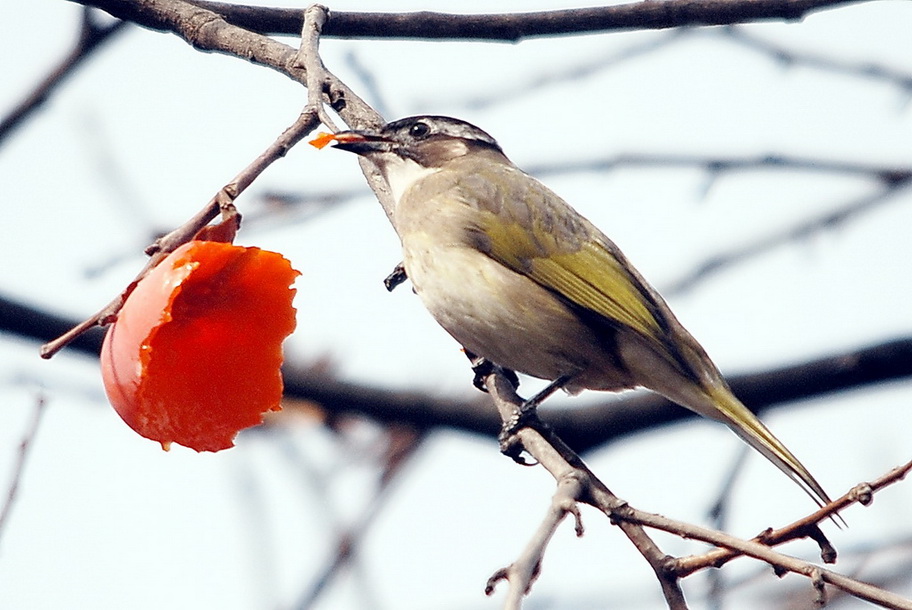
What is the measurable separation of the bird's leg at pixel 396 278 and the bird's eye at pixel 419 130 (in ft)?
2.64

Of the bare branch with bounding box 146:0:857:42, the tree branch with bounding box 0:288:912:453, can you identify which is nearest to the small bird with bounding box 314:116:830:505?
the tree branch with bounding box 0:288:912:453

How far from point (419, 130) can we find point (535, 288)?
44.9 inches

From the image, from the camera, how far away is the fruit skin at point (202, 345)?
299 centimetres

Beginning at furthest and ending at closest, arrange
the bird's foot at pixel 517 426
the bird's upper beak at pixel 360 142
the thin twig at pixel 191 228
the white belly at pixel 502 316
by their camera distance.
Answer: the white belly at pixel 502 316 < the bird's upper beak at pixel 360 142 < the bird's foot at pixel 517 426 < the thin twig at pixel 191 228

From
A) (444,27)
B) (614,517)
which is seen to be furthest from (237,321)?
(444,27)

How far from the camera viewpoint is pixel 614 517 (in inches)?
110

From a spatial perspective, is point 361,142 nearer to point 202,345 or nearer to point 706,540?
point 202,345

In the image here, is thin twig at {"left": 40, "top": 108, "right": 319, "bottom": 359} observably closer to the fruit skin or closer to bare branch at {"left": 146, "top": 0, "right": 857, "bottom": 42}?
the fruit skin

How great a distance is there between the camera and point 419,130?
5961 millimetres

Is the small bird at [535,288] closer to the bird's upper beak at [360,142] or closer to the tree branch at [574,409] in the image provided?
the bird's upper beak at [360,142]

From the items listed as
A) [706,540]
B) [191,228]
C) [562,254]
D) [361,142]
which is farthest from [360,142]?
[706,540]

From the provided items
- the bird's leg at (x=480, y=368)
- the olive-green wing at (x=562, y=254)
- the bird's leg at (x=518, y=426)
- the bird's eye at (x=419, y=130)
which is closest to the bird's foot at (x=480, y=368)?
the bird's leg at (x=480, y=368)

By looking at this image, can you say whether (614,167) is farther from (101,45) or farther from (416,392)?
(101,45)

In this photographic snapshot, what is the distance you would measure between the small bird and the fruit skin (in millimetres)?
1425
